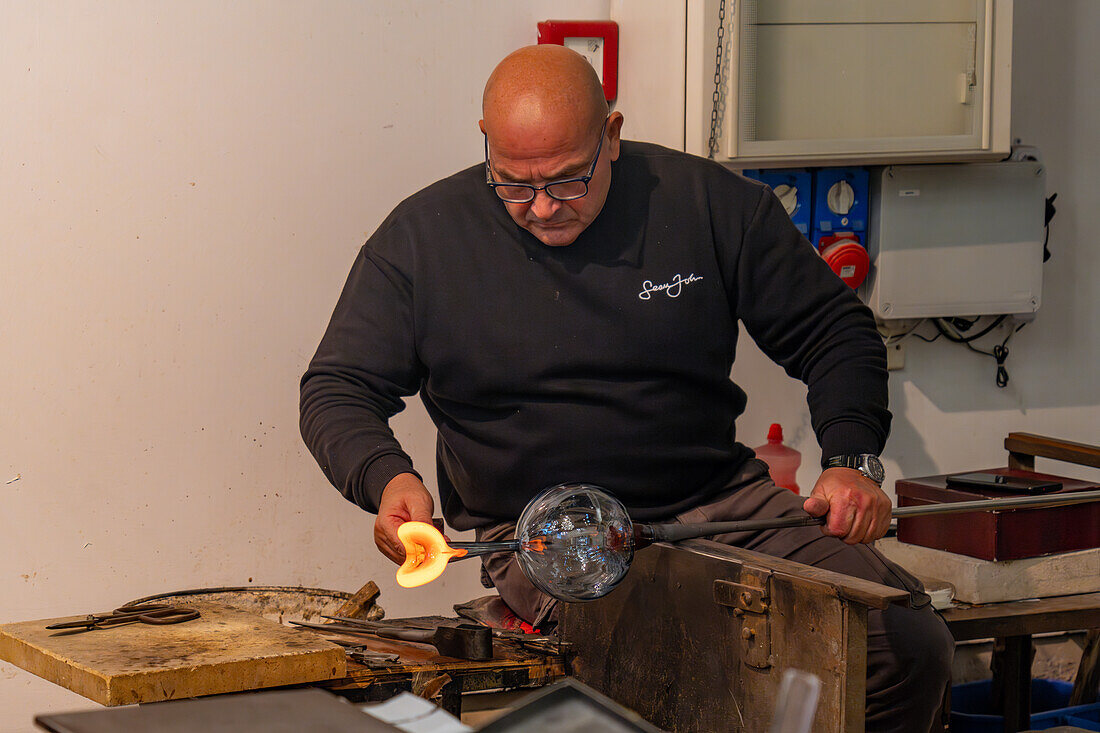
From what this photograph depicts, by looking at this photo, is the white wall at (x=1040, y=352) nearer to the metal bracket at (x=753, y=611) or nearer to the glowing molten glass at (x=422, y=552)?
the metal bracket at (x=753, y=611)

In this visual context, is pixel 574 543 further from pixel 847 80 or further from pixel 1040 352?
pixel 1040 352

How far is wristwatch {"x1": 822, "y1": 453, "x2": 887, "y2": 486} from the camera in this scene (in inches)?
75.8

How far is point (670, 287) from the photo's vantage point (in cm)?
211

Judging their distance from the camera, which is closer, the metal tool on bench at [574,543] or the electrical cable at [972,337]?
the metal tool on bench at [574,543]

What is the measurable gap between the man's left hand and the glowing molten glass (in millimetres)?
599

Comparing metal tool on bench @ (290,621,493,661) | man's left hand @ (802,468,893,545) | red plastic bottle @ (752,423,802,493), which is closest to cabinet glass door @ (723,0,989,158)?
red plastic bottle @ (752,423,802,493)

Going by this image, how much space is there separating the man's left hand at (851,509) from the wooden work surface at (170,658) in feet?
2.60

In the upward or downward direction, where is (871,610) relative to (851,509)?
downward

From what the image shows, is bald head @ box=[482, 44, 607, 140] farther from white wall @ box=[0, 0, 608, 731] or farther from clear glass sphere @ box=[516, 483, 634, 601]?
white wall @ box=[0, 0, 608, 731]

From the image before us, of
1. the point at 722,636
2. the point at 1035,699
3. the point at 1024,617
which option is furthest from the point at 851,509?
the point at 1035,699

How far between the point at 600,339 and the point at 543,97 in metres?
0.45

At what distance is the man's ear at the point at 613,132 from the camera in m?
2.07

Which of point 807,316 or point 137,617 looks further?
point 807,316

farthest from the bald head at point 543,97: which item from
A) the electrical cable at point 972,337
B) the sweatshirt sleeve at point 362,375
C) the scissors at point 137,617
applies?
the electrical cable at point 972,337
